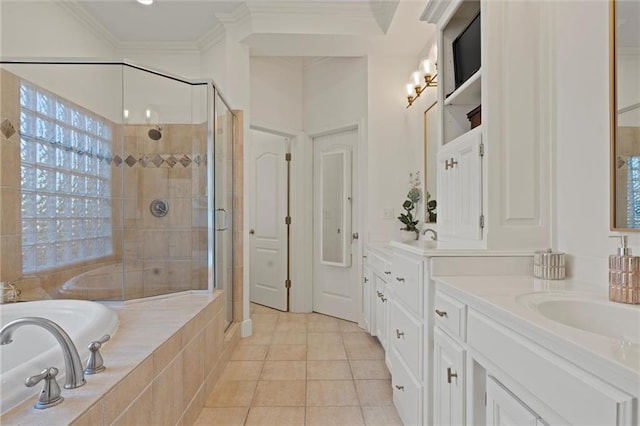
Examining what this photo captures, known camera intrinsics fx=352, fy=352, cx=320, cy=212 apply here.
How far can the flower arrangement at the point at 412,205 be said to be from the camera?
9.84 ft

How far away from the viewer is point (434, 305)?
1.47 metres

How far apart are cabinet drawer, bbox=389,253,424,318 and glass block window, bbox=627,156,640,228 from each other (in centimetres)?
72

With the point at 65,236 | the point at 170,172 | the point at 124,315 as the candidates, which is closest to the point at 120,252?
the point at 65,236

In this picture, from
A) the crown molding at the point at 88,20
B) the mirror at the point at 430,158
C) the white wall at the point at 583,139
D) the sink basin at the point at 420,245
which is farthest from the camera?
the crown molding at the point at 88,20

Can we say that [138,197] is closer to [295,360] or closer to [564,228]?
[295,360]

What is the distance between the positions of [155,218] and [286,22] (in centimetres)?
207

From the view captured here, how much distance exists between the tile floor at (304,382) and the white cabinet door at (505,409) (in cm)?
98

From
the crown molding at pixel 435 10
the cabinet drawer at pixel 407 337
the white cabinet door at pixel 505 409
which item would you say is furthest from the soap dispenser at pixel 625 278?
the crown molding at pixel 435 10

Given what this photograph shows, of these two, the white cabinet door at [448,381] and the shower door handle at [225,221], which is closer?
the white cabinet door at [448,381]

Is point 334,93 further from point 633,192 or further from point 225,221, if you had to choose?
point 633,192

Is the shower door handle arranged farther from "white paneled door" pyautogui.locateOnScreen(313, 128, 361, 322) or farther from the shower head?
"white paneled door" pyautogui.locateOnScreen(313, 128, 361, 322)

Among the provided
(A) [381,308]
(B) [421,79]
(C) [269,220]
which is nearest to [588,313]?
(A) [381,308]

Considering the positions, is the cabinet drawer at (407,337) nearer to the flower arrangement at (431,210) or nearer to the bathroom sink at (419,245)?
the bathroom sink at (419,245)

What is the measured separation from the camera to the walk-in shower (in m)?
2.38
